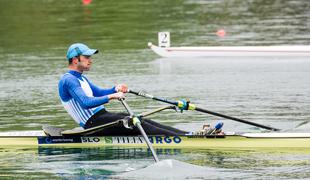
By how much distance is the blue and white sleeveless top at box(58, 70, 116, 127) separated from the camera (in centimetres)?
1425

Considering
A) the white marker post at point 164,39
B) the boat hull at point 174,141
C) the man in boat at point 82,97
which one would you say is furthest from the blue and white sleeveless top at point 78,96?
the white marker post at point 164,39

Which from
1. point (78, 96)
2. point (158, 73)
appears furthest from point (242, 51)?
point (78, 96)

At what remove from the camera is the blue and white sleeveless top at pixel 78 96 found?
46.8 feet

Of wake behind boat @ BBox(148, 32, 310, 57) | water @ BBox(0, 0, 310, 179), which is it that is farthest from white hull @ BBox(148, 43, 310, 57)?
water @ BBox(0, 0, 310, 179)

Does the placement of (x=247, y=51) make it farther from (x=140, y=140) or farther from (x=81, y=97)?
(x=81, y=97)

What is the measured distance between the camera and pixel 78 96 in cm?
1433

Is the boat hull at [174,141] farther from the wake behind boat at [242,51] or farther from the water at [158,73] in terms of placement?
the wake behind boat at [242,51]

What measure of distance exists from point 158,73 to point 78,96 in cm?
1057

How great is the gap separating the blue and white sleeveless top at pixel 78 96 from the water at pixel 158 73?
1.88ft

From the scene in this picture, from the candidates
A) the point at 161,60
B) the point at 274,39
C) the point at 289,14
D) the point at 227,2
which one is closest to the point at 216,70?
the point at 161,60

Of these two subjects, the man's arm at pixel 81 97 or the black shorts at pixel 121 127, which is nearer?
the man's arm at pixel 81 97

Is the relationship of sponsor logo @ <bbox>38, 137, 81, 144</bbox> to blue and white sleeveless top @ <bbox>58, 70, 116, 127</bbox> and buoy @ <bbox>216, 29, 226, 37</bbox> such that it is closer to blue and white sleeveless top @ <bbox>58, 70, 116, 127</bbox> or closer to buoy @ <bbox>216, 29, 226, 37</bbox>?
blue and white sleeveless top @ <bbox>58, 70, 116, 127</bbox>

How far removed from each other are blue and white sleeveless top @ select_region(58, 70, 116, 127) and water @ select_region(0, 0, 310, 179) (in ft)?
1.88

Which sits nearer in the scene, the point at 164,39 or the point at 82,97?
the point at 82,97
